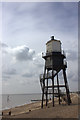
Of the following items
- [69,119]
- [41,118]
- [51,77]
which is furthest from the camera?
[51,77]

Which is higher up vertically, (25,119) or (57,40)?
(57,40)

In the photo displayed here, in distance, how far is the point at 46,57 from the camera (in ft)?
110

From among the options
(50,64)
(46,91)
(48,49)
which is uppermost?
(48,49)

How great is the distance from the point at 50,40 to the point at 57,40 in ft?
4.47

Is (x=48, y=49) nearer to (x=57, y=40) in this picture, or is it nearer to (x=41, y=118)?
(x=57, y=40)

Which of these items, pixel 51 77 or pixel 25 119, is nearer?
pixel 25 119

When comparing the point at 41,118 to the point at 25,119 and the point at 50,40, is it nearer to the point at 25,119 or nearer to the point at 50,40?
the point at 25,119

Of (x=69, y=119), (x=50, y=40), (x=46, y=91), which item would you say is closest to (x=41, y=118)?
(x=69, y=119)

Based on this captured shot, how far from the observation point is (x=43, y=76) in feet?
108

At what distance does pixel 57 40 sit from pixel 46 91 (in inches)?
397

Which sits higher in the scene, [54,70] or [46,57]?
[46,57]

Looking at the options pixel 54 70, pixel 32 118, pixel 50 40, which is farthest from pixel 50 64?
pixel 32 118

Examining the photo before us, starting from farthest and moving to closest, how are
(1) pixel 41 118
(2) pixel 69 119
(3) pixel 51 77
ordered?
(3) pixel 51 77
(1) pixel 41 118
(2) pixel 69 119

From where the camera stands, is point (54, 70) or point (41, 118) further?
point (54, 70)
